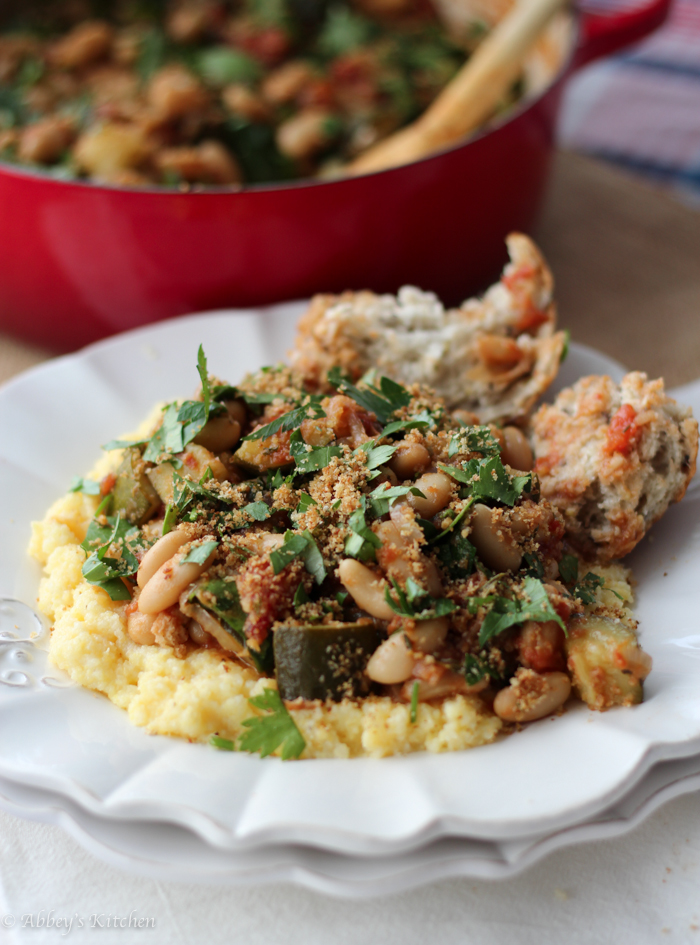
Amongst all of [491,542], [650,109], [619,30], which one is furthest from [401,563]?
[650,109]

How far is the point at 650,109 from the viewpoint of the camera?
6969mm

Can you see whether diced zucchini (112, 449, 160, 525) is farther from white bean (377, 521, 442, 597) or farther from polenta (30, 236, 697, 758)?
white bean (377, 521, 442, 597)

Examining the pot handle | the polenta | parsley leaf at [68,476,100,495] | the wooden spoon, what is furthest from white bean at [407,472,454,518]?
the pot handle

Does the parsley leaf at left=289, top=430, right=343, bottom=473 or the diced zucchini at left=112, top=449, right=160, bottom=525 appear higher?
the parsley leaf at left=289, top=430, right=343, bottom=473

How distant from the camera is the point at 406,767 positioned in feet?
8.36

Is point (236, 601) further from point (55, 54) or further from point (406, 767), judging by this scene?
point (55, 54)

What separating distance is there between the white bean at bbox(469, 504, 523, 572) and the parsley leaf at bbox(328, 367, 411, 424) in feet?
2.26

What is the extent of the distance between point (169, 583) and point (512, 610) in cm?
114

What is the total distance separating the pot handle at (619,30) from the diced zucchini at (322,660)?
4105 millimetres

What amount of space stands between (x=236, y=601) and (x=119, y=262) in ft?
7.88

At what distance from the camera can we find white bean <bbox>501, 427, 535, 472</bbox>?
335 cm

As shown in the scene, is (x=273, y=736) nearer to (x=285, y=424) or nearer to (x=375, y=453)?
(x=375, y=453)

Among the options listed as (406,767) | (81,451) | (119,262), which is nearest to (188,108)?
(119,262)

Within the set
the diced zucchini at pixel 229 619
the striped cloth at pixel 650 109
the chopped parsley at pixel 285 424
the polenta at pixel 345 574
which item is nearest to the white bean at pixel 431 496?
the polenta at pixel 345 574
